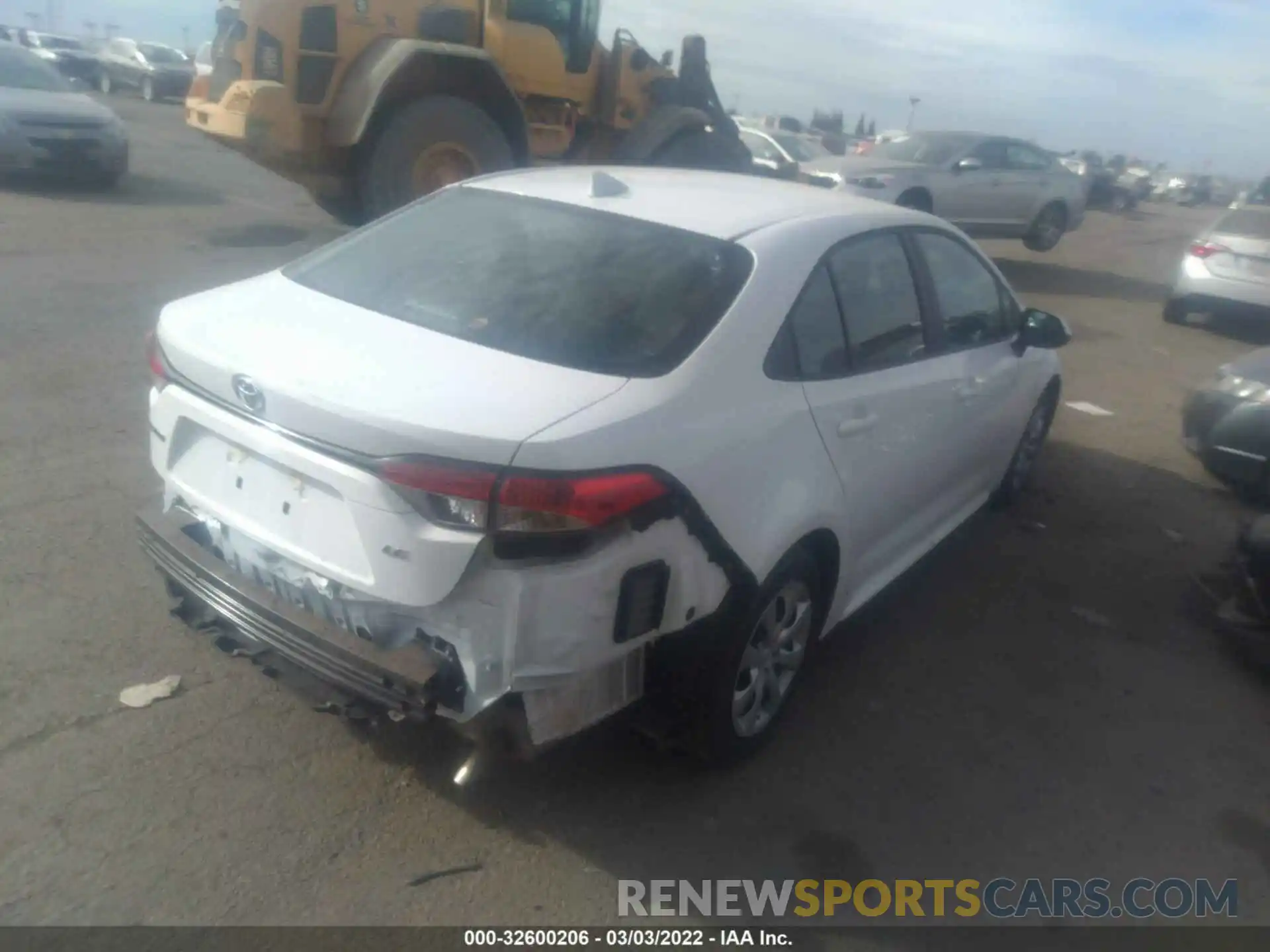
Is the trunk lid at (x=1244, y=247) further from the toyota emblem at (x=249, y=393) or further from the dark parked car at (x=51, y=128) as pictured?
the dark parked car at (x=51, y=128)

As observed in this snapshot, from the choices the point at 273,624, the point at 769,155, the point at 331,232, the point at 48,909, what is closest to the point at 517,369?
the point at 273,624

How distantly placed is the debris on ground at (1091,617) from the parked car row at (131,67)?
3063cm

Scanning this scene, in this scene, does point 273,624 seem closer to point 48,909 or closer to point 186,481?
point 186,481

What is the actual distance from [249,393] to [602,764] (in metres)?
1.52

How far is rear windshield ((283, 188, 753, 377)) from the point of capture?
9.74 ft

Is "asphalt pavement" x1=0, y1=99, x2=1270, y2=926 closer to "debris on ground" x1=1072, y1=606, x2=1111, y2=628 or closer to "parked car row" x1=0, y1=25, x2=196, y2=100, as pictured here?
"debris on ground" x1=1072, y1=606, x2=1111, y2=628

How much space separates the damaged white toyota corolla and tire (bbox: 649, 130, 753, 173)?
8.27m

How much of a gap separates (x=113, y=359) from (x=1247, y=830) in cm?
614

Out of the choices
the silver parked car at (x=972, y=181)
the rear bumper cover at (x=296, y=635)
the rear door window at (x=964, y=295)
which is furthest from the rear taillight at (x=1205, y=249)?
the rear bumper cover at (x=296, y=635)

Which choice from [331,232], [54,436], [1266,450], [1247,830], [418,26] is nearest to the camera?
[1247,830]

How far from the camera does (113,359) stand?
6.46 m

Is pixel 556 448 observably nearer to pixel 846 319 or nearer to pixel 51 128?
pixel 846 319

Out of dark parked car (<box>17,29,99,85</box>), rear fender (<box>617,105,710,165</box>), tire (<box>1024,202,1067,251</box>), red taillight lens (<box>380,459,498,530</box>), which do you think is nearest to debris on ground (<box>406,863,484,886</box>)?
red taillight lens (<box>380,459,498,530</box>)

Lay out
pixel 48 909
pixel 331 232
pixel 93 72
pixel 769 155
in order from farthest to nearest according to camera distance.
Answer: pixel 93 72, pixel 769 155, pixel 331 232, pixel 48 909
